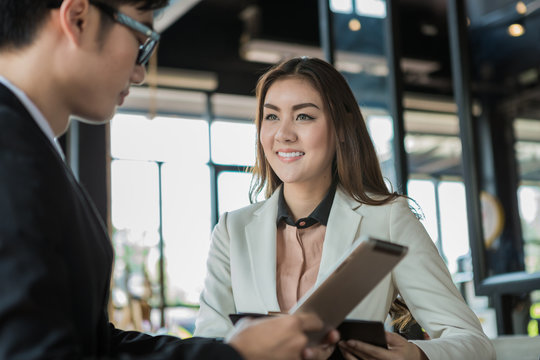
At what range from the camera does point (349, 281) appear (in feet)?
3.99

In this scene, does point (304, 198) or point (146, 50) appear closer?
point (146, 50)

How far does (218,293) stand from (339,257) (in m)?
0.39

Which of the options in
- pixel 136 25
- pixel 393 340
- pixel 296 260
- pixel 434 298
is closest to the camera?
pixel 136 25

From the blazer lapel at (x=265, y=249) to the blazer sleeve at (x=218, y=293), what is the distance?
9 cm

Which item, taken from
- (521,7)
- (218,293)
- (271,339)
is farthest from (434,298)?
(521,7)

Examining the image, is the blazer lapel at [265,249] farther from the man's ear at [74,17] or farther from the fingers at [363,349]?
the man's ear at [74,17]

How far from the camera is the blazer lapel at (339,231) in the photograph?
199 centimetres

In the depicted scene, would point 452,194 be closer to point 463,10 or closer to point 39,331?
point 463,10

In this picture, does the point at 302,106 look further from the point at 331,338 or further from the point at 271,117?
the point at 331,338

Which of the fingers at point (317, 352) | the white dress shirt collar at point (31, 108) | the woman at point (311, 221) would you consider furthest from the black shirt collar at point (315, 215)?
the white dress shirt collar at point (31, 108)

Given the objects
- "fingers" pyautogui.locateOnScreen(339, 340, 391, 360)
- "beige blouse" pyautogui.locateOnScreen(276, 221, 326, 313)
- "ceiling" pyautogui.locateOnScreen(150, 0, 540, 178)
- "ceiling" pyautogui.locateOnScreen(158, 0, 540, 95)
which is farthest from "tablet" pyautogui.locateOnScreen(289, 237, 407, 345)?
"ceiling" pyautogui.locateOnScreen(158, 0, 540, 95)

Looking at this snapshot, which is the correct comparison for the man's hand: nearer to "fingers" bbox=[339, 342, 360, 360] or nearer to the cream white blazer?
"fingers" bbox=[339, 342, 360, 360]

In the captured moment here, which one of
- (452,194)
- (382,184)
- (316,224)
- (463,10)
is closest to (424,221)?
(382,184)

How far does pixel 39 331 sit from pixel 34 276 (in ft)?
0.22
